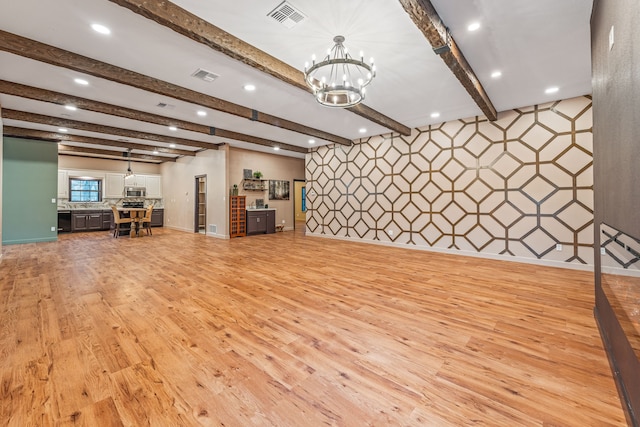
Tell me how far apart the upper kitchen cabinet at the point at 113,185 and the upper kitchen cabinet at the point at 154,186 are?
3.13ft

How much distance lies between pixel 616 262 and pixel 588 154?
3855mm

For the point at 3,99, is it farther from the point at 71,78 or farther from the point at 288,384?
the point at 288,384

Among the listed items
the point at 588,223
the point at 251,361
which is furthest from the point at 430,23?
the point at 588,223

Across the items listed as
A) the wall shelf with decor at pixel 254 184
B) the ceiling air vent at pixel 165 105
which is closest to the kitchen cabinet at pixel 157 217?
the wall shelf with decor at pixel 254 184

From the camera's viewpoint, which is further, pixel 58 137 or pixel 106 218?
pixel 106 218

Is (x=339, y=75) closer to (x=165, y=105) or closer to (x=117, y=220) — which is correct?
(x=165, y=105)

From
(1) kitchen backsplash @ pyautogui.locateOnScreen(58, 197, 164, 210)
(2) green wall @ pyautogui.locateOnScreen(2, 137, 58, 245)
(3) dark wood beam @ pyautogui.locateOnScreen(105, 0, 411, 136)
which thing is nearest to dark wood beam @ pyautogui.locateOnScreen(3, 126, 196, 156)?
(2) green wall @ pyautogui.locateOnScreen(2, 137, 58, 245)

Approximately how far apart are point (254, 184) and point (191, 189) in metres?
2.64

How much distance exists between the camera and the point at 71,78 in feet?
13.1

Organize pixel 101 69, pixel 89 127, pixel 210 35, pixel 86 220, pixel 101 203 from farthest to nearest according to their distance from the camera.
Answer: pixel 101 203
pixel 86 220
pixel 89 127
pixel 101 69
pixel 210 35

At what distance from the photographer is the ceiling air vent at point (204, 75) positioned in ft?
12.4

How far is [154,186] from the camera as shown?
11938 mm

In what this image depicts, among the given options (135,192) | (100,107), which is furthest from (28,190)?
(100,107)

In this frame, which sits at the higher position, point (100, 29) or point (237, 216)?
point (100, 29)
